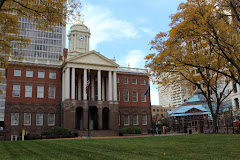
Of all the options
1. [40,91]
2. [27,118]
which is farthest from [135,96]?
[27,118]

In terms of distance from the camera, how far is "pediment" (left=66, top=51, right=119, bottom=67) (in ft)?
153

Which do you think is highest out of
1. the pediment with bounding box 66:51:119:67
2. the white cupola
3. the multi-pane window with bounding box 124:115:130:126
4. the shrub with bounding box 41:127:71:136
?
the white cupola

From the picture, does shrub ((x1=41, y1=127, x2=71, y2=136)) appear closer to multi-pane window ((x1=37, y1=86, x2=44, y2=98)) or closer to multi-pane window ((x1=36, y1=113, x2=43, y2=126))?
multi-pane window ((x1=36, y1=113, x2=43, y2=126))

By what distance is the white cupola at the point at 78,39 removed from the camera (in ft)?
180

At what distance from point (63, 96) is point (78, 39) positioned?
15070 millimetres

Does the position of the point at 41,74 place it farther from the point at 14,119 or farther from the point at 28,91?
the point at 14,119

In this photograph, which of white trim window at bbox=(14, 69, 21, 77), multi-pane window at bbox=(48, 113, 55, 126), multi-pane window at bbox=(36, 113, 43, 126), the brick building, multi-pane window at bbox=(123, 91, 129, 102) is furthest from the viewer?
multi-pane window at bbox=(123, 91, 129, 102)

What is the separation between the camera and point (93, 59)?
1889 inches

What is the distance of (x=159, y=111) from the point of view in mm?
171875

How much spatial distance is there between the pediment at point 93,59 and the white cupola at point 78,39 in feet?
24.5

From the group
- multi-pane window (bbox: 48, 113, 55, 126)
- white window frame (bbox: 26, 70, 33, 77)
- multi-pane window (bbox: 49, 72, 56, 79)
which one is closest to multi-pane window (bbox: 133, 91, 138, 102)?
multi-pane window (bbox: 49, 72, 56, 79)

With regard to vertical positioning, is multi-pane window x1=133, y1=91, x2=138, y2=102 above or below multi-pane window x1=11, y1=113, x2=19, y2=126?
above

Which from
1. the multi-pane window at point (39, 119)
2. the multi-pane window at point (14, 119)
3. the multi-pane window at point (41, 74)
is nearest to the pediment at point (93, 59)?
the multi-pane window at point (41, 74)

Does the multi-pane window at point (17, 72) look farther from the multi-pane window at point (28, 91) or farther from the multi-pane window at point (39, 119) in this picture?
the multi-pane window at point (39, 119)
